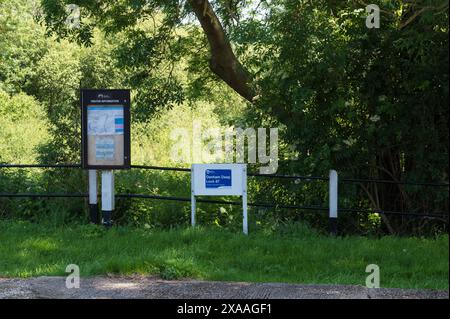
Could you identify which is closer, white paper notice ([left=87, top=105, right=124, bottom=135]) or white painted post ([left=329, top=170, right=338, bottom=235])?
white painted post ([left=329, top=170, right=338, bottom=235])

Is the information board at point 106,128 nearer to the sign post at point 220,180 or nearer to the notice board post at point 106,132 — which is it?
the notice board post at point 106,132

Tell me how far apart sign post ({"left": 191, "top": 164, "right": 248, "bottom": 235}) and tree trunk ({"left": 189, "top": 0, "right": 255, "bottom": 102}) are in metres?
3.92

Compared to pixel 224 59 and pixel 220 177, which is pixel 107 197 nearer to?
pixel 220 177

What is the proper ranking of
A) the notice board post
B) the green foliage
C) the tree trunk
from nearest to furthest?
the notice board post
the green foliage
the tree trunk

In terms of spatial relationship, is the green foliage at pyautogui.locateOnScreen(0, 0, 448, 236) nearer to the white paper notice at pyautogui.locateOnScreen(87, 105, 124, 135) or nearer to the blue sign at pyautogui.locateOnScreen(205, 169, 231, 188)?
the blue sign at pyautogui.locateOnScreen(205, 169, 231, 188)

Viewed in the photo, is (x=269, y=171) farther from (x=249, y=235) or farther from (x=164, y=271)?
(x=164, y=271)

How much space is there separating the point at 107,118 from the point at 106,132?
234 millimetres

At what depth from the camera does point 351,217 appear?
510 inches

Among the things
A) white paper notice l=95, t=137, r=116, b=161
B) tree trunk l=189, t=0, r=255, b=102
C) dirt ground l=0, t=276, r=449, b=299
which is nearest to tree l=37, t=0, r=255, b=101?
tree trunk l=189, t=0, r=255, b=102

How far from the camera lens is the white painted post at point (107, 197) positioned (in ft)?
38.0

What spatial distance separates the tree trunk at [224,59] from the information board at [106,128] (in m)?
4.05

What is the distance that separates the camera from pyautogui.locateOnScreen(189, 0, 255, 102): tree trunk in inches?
594

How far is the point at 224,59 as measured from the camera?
15.6 meters

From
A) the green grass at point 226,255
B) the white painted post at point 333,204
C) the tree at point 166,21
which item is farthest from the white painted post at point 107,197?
the tree at point 166,21
